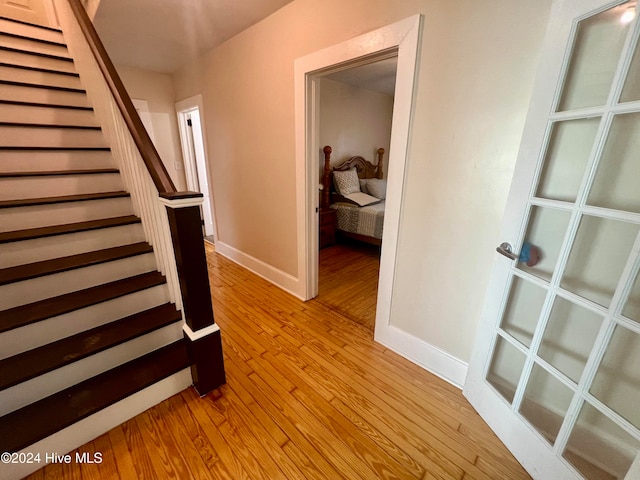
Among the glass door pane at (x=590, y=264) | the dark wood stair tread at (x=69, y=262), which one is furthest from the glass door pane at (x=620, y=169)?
the dark wood stair tread at (x=69, y=262)

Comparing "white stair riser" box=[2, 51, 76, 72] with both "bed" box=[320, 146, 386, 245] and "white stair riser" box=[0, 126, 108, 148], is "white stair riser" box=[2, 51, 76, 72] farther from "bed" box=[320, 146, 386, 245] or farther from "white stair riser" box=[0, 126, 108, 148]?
"bed" box=[320, 146, 386, 245]

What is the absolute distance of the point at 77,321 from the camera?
1381mm

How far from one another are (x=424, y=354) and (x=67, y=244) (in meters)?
2.41

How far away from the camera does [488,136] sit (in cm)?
119

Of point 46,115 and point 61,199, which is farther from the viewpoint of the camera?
point 46,115

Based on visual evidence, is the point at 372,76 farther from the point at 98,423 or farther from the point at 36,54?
the point at 98,423

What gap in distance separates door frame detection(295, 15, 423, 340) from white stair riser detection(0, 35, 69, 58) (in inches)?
94.5

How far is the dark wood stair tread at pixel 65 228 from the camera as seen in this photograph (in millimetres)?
1446

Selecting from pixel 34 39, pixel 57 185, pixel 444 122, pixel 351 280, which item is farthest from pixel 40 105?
pixel 351 280

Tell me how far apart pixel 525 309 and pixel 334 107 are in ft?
12.3

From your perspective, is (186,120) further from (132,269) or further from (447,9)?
(447,9)

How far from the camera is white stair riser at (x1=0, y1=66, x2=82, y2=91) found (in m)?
2.04

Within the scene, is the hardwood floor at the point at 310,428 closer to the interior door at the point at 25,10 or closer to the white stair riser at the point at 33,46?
the white stair riser at the point at 33,46

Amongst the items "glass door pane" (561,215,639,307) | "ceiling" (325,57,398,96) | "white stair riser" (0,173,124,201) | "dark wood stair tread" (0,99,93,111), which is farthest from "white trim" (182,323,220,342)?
"ceiling" (325,57,398,96)
